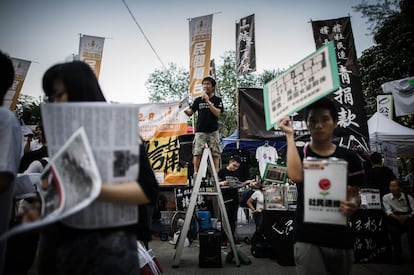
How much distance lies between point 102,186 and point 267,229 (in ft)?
15.2

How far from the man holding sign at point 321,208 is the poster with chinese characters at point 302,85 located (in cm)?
11

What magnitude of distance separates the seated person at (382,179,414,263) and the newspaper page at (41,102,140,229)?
18.7 ft

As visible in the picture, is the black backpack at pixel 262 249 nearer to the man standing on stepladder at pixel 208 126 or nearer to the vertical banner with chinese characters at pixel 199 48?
the man standing on stepladder at pixel 208 126

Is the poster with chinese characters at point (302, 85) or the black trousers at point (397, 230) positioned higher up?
the poster with chinese characters at point (302, 85)

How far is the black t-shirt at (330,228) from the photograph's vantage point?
1.89 m

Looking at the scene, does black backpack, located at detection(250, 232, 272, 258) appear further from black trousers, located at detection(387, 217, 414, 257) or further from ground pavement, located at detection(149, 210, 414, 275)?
black trousers, located at detection(387, 217, 414, 257)

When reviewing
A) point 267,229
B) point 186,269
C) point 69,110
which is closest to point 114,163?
point 69,110

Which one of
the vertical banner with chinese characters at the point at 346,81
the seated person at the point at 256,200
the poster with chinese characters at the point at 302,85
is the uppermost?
the vertical banner with chinese characters at the point at 346,81

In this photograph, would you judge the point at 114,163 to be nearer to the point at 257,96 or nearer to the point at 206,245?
the point at 206,245

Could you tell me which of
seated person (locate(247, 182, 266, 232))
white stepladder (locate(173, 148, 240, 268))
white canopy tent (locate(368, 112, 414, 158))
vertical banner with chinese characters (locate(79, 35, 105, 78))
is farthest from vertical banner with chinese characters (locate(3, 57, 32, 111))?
white canopy tent (locate(368, 112, 414, 158))

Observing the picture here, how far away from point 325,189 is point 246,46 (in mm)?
8321

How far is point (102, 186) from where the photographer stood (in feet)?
3.59

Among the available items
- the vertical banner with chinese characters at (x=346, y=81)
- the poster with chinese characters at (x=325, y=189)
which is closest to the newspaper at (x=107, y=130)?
the poster with chinese characters at (x=325, y=189)

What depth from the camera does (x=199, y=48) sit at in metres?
8.28
